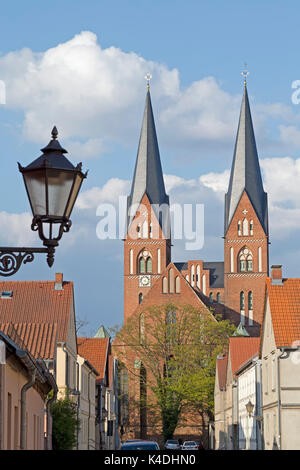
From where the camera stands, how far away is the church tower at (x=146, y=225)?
9938cm

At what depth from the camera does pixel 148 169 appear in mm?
101938

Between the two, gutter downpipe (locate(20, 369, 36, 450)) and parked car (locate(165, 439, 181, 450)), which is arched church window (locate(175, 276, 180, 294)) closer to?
parked car (locate(165, 439, 181, 450))

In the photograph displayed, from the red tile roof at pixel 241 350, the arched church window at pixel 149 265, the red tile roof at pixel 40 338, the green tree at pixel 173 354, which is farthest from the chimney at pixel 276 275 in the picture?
the arched church window at pixel 149 265

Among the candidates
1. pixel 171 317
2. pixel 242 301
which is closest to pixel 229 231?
pixel 242 301

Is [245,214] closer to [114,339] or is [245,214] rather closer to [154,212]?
[154,212]

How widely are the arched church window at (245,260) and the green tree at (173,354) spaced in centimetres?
1757

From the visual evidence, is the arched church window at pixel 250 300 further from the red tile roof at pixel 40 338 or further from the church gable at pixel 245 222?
the red tile roof at pixel 40 338

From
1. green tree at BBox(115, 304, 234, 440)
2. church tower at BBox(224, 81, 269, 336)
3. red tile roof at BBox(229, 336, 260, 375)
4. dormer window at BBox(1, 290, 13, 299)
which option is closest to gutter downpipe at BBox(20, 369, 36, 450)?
dormer window at BBox(1, 290, 13, 299)

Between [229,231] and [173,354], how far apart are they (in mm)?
26279

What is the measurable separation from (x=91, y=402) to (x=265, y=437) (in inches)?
544

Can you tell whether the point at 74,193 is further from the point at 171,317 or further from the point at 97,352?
the point at 171,317

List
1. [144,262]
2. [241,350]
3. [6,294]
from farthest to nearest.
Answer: [144,262], [241,350], [6,294]
